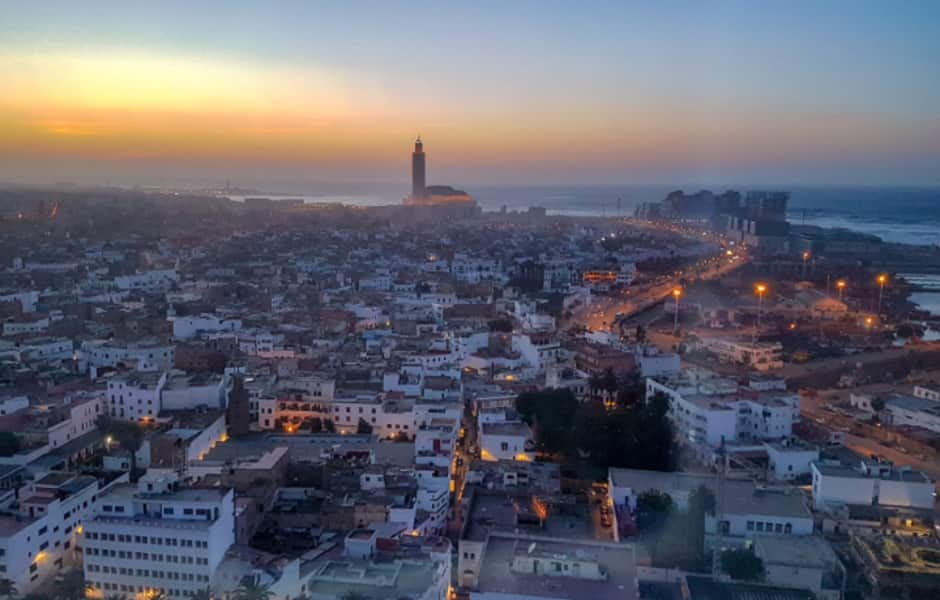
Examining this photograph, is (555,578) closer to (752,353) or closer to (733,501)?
(733,501)

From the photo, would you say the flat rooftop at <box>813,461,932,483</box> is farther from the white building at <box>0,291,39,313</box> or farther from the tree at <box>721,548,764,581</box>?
the white building at <box>0,291,39,313</box>

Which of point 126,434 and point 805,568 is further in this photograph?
point 126,434

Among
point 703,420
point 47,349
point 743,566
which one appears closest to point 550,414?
point 703,420

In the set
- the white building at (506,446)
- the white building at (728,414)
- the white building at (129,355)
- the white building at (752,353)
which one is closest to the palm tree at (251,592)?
the white building at (506,446)

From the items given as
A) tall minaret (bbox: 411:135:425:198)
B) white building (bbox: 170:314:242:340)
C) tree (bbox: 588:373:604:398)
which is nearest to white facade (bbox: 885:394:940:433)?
tree (bbox: 588:373:604:398)

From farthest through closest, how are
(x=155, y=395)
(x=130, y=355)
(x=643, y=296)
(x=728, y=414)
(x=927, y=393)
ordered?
(x=643, y=296) < (x=130, y=355) < (x=927, y=393) < (x=155, y=395) < (x=728, y=414)

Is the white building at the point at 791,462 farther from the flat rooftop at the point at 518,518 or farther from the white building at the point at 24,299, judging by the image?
the white building at the point at 24,299
